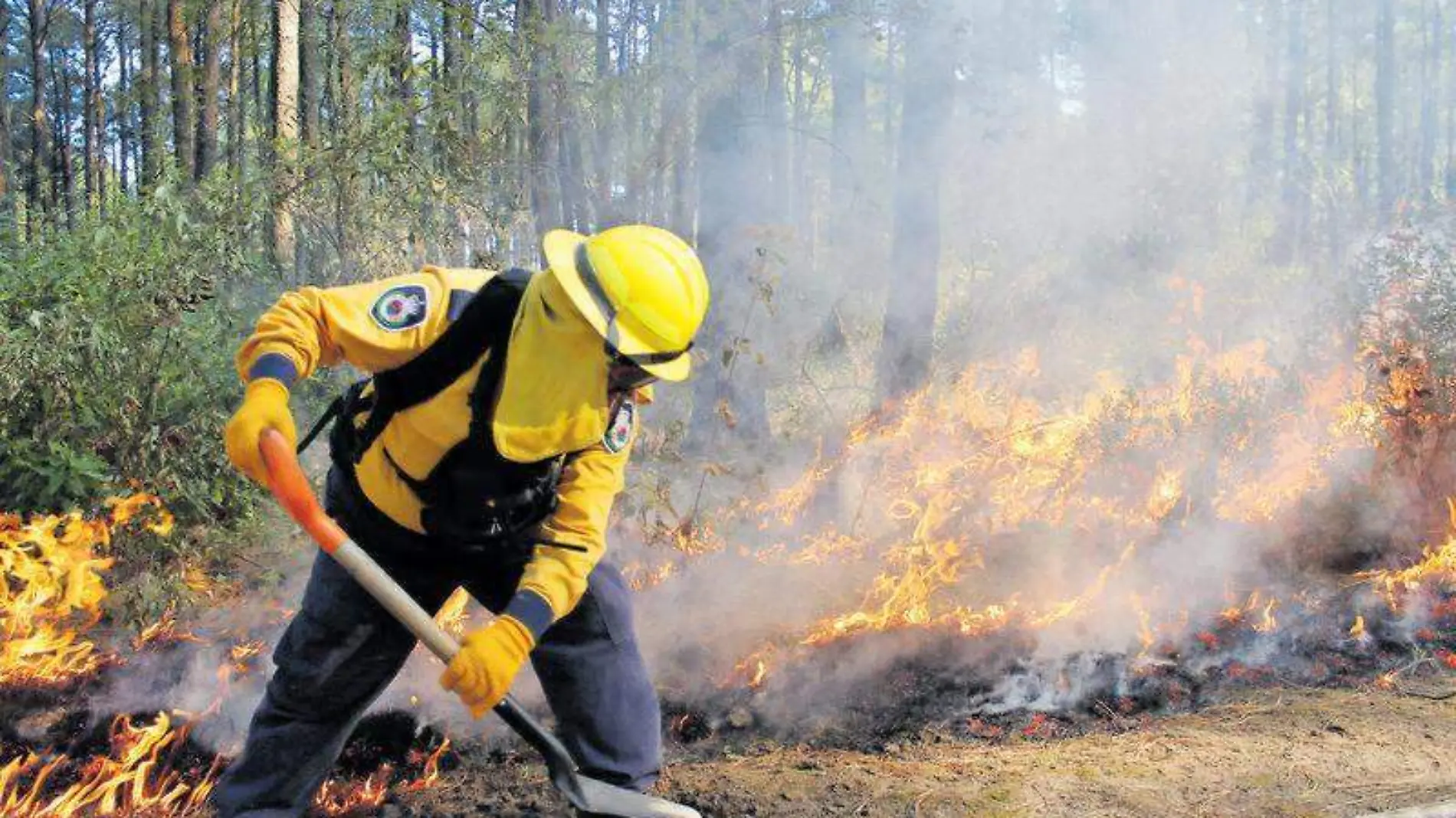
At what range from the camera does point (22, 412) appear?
5.41 m

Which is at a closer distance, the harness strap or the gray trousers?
the harness strap

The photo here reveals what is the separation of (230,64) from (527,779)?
48.8ft

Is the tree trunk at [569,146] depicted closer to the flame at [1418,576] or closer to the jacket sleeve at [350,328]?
the jacket sleeve at [350,328]

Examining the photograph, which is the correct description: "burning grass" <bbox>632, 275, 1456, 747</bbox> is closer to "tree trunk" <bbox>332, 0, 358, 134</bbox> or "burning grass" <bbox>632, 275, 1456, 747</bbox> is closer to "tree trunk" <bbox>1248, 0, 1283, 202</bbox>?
"tree trunk" <bbox>332, 0, 358, 134</bbox>

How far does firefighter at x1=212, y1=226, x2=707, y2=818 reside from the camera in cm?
268

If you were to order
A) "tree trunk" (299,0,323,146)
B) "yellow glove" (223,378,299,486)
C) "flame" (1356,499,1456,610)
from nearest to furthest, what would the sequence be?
1. "yellow glove" (223,378,299,486)
2. "flame" (1356,499,1456,610)
3. "tree trunk" (299,0,323,146)

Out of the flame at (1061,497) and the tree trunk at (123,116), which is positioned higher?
the tree trunk at (123,116)

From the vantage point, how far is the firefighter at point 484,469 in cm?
268

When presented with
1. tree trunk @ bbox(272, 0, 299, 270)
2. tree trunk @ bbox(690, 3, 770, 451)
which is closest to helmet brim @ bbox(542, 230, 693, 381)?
tree trunk @ bbox(272, 0, 299, 270)

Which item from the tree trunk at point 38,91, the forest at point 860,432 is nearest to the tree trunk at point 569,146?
the forest at point 860,432

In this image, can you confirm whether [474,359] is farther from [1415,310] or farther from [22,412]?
[1415,310]

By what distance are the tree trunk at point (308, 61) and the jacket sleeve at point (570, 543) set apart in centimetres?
874

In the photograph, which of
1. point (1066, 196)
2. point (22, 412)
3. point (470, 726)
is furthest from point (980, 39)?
point (22, 412)

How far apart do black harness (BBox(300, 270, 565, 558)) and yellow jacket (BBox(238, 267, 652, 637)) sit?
0.03 metres
